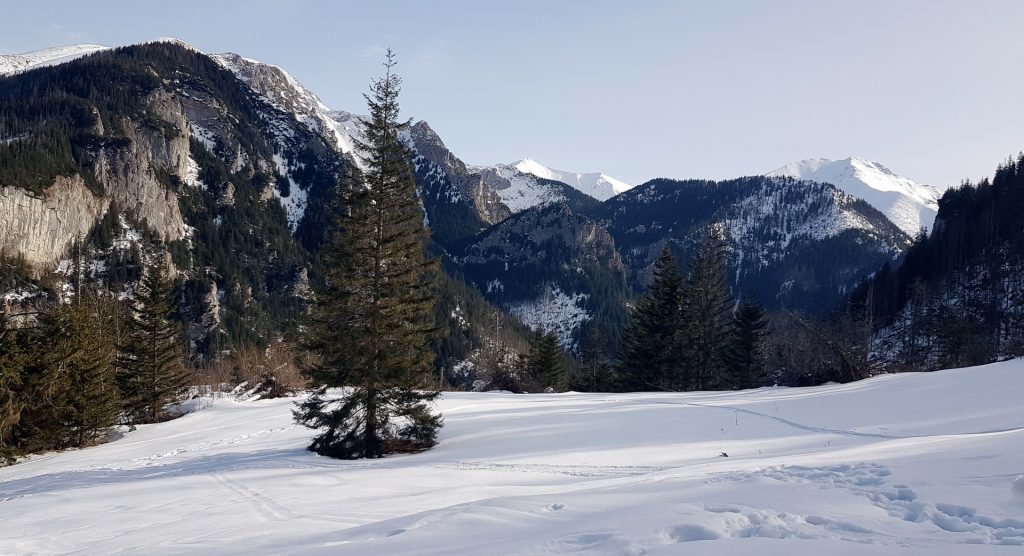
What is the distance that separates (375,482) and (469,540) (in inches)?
228

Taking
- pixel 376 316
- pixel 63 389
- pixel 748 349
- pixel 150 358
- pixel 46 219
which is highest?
pixel 46 219

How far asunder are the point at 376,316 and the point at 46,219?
15011 cm

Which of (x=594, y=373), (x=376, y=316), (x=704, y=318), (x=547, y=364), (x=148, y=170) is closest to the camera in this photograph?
(x=376, y=316)

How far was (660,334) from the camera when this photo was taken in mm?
33344

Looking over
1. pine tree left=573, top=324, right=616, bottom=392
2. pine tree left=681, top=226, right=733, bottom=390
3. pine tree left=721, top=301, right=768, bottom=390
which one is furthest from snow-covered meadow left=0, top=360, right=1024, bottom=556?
pine tree left=573, top=324, right=616, bottom=392

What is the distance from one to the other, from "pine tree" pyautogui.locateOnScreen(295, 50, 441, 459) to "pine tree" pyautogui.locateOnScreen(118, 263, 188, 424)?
21626 millimetres

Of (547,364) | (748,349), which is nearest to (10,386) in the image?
(547,364)

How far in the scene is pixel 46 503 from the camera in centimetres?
975

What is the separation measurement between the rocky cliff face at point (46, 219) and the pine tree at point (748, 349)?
14542cm

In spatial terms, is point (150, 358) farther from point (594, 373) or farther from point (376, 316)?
point (594, 373)

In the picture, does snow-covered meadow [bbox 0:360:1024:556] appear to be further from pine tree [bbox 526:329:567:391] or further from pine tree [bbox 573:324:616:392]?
pine tree [bbox 526:329:567:391]

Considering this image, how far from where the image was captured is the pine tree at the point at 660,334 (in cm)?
3319

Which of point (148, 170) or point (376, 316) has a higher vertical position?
point (148, 170)

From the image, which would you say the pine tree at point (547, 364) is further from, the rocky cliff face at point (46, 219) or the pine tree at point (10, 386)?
the rocky cliff face at point (46, 219)
